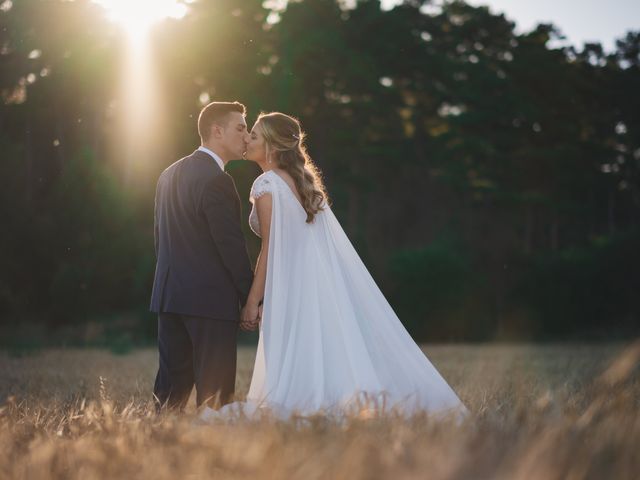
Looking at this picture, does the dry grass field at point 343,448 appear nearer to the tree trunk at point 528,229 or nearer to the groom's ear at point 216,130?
the groom's ear at point 216,130

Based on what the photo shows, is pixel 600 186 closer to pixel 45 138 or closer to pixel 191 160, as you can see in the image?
pixel 45 138

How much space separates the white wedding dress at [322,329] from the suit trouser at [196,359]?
23 centimetres

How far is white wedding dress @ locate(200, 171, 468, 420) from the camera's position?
5.48m

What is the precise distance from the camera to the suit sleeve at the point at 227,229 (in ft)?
18.5

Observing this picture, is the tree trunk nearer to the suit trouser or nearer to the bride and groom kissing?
the bride and groom kissing

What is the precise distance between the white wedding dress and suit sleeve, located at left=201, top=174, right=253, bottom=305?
177mm

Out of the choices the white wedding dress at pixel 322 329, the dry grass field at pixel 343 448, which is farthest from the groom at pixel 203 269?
the dry grass field at pixel 343 448

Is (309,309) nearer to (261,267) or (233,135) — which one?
(261,267)

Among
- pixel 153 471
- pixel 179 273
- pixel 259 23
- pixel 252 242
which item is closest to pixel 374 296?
pixel 179 273

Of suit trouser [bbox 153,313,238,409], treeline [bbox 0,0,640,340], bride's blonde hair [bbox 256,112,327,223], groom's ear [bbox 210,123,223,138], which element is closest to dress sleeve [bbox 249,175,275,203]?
bride's blonde hair [bbox 256,112,327,223]

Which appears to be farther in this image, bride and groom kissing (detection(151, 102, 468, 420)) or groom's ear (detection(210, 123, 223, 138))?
groom's ear (detection(210, 123, 223, 138))

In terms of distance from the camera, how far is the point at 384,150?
106ft

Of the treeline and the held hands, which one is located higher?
the treeline

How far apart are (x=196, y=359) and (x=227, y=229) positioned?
Answer: 958mm
